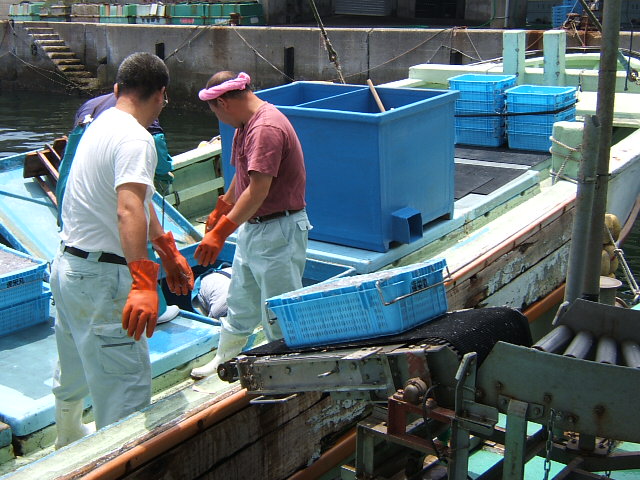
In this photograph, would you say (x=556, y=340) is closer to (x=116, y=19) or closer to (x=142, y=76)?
(x=142, y=76)

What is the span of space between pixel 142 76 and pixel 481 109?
5541mm

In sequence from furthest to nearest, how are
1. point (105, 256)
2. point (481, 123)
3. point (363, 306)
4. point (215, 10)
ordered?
point (215, 10), point (481, 123), point (105, 256), point (363, 306)

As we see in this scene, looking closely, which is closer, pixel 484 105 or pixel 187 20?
pixel 484 105

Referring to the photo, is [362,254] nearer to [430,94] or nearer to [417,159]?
[417,159]

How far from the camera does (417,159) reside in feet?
18.8

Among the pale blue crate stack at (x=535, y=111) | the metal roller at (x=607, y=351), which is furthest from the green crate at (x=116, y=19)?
the metal roller at (x=607, y=351)

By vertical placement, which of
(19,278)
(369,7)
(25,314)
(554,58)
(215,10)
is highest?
(369,7)

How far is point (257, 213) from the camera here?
4.22 m

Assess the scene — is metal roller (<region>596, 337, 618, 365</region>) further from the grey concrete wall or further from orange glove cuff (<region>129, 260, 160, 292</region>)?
the grey concrete wall

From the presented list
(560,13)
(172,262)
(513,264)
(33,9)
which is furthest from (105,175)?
(33,9)

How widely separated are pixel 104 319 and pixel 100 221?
42 centimetres

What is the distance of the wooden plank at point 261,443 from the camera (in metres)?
3.63

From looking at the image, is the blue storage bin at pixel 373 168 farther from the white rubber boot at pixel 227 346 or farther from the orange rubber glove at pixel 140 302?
the orange rubber glove at pixel 140 302

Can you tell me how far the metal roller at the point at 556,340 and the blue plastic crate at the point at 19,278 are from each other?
116 inches
